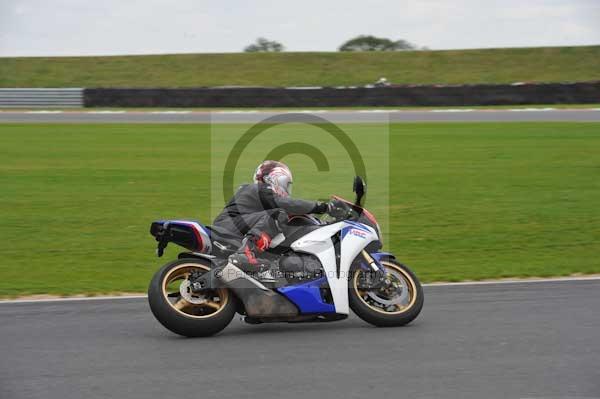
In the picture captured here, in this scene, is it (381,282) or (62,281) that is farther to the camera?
(62,281)

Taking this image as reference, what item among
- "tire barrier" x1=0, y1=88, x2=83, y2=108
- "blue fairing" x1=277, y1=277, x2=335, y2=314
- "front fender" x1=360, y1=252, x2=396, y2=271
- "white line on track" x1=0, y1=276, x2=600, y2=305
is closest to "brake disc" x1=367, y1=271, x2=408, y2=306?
Answer: "front fender" x1=360, y1=252, x2=396, y2=271

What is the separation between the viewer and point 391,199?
1441 centimetres

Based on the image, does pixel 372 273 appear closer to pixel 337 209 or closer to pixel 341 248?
pixel 341 248

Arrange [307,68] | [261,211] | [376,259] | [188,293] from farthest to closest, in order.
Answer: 1. [307,68]
2. [376,259]
3. [261,211]
4. [188,293]

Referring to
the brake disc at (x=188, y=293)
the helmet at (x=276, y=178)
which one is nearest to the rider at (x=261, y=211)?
the helmet at (x=276, y=178)

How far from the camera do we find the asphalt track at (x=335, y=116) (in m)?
24.8

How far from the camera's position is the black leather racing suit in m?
7.00

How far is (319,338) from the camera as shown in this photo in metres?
6.71

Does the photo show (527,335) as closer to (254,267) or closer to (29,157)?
(254,267)

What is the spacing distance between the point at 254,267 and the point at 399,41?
62.2 metres

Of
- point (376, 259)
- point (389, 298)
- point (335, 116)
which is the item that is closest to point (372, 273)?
point (376, 259)

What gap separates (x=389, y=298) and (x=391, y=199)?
7.31 metres

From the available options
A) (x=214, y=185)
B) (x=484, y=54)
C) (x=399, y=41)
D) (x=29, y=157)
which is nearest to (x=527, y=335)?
(x=214, y=185)

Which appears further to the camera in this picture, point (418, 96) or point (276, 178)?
point (418, 96)
